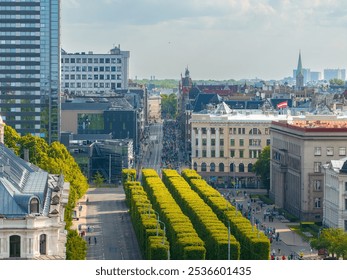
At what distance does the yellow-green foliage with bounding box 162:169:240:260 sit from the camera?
92812 millimetres

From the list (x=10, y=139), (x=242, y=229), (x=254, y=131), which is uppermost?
(x=10, y=139)

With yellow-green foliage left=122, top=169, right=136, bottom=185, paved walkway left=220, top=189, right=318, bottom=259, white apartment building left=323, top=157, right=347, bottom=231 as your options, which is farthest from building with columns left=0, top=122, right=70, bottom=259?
yellow-green foliage left=122, top=169, right=136, bottom=185

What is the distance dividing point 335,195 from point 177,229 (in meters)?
29.2

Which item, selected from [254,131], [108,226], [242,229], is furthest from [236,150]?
[242,229]

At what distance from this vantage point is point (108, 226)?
132 meters

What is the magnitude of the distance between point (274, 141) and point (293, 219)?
2729 centimetres

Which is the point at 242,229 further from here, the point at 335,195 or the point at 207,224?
the point at 335,195

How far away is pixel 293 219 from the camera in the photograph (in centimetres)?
14062

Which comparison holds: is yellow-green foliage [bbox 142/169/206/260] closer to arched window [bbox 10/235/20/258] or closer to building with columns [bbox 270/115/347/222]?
building with columns [bbox 270/115/347/222]

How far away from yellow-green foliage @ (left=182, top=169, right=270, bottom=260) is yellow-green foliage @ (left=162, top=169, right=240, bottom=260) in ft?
3.62
